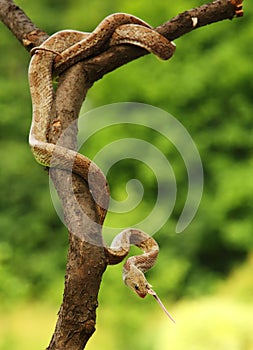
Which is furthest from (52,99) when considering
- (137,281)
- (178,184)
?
(178,184)

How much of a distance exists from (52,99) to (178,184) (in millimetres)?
4073

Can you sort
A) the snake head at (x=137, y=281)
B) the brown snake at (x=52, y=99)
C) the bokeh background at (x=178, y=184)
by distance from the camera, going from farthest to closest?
the bokeh background at (x=178, y=184) < the snake head at (x=137, y=281) < the brown snake at (x=52, y=99)

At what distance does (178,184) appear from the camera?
5199 mm

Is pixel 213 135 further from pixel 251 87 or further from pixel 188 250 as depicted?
pixel 188 250

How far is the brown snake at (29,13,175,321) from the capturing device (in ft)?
3.38

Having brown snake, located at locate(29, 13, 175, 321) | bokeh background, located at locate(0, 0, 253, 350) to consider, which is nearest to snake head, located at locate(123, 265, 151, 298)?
brown snake, located at locate(29, 13, 175, 321)

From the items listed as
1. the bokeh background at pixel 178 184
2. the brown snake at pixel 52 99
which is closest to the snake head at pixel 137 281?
the brown snake at pixel 52 99

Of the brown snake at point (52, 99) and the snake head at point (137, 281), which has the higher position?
the brown snake at point (52, 99)

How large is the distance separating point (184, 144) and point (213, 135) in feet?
2.01

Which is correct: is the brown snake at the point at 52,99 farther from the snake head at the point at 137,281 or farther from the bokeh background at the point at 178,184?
the bokeh background at the point at 178,184

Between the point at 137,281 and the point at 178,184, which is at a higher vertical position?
the point at 178,184

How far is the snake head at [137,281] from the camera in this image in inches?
45.2

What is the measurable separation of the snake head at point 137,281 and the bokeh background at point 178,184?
126 inches

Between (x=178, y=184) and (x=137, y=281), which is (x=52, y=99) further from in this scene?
(x=178, y=184)
